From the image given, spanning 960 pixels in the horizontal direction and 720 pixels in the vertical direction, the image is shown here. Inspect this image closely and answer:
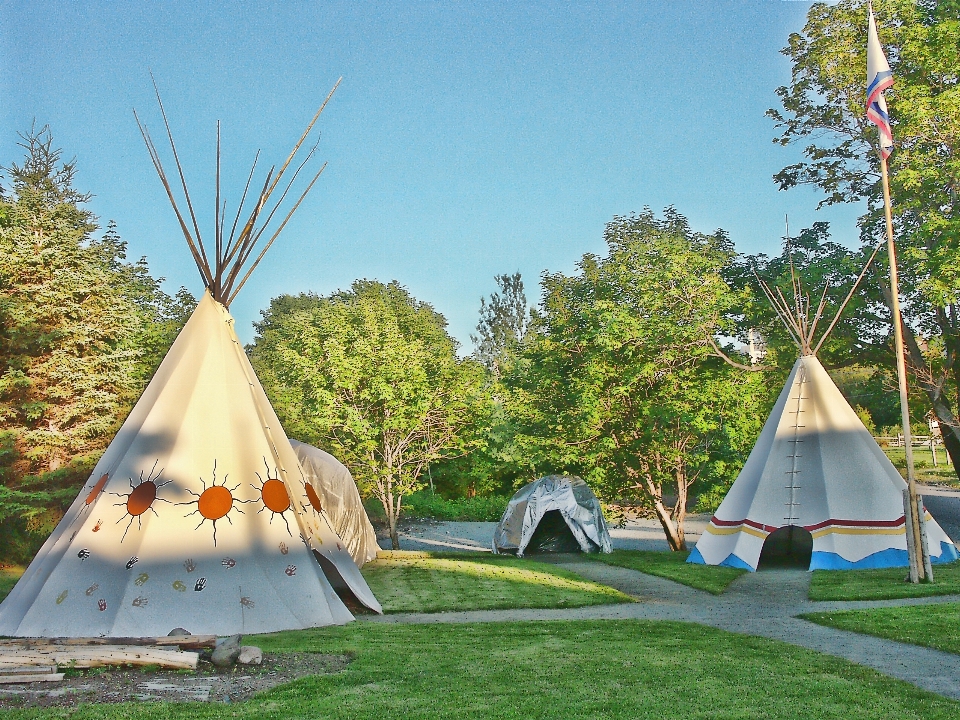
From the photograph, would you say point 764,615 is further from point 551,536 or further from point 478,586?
point 551,536

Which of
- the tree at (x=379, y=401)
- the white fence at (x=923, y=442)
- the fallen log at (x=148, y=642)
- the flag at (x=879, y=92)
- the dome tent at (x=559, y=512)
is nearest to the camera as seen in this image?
the fallen log at (x=148, y=642)

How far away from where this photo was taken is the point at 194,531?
8.84 meters

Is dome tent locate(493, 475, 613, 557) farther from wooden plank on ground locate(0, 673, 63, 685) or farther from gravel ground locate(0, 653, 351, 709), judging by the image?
wooden plank on ground locate(0, 673, 63, 685)

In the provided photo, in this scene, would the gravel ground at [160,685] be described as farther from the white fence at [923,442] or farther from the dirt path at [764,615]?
the white fence at [923,442]

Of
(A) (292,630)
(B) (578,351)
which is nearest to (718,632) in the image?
(A) (292,630)

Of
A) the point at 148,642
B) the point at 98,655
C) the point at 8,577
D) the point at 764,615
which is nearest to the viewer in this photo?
the point at 98,655

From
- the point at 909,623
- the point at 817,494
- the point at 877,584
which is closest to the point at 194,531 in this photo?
the point at 909,623

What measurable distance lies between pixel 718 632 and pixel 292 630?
4.33 metres

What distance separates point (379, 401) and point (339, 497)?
5090 millimetres

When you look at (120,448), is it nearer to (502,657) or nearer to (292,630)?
(292,630)

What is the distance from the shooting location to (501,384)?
67.2 feet

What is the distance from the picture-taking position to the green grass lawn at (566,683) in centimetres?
541

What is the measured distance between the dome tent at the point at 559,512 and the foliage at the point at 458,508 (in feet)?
52.3

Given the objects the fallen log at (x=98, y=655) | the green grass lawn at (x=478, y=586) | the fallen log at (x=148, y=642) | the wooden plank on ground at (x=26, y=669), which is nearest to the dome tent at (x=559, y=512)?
the green grass lawn at (x=478, y=586)
